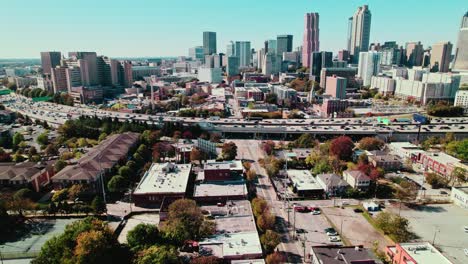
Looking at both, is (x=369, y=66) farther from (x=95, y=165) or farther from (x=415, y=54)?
(x=95, y=165)

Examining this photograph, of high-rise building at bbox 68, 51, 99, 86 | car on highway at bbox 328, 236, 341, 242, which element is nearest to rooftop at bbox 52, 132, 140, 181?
car on highway at bbox 328, 236, 341, 242

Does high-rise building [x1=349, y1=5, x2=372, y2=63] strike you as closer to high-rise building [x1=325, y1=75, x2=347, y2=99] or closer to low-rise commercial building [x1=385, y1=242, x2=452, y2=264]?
high-rise building [x1=325, y1=75, x2=347, y2=99]

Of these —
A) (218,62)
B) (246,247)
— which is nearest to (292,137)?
(246,247)

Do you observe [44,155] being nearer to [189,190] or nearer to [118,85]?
[189,190]

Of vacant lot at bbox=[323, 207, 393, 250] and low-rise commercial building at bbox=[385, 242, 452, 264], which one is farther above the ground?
low-rise commercial building at bbox=[385, 242, 452, 264]

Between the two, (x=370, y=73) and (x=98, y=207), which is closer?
(x=98, y=207)

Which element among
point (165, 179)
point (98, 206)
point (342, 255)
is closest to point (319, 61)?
point (165, 179)

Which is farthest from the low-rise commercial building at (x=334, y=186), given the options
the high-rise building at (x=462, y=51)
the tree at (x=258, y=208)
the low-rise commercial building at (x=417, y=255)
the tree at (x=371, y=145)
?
the high-rise building at (x=462, y=51)
